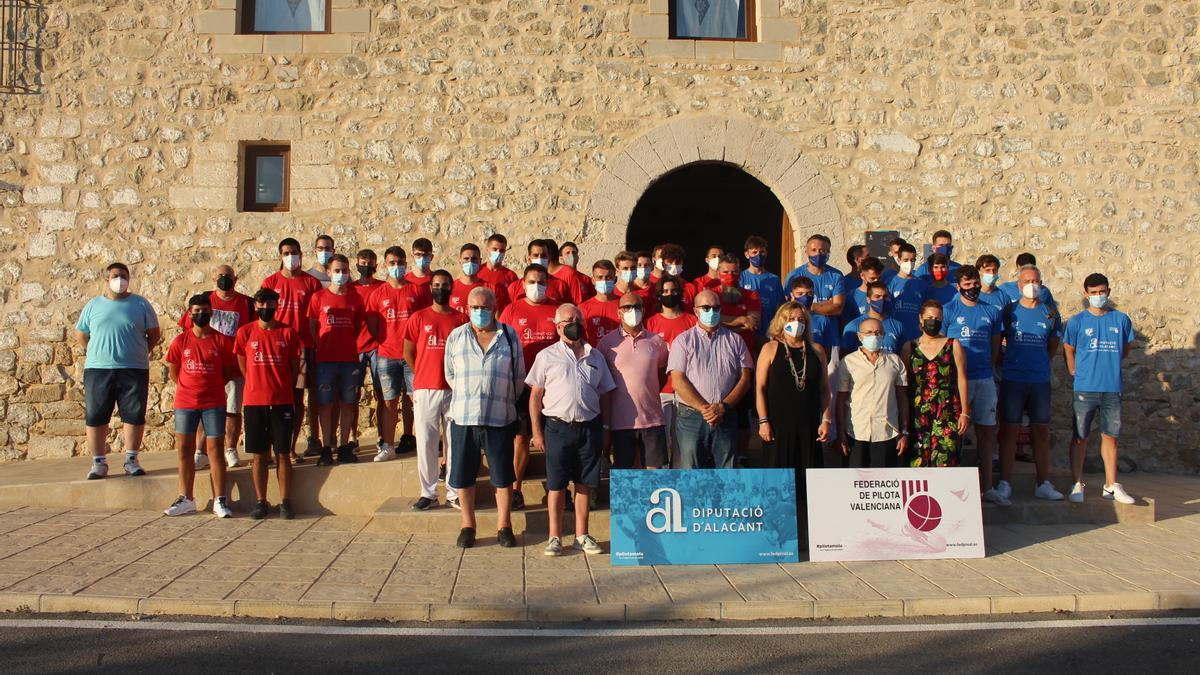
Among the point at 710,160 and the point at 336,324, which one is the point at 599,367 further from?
the point at 710,160

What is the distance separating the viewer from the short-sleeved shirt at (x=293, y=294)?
7.71 meters

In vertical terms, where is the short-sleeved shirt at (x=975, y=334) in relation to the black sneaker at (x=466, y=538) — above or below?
above

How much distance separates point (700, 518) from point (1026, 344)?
134 inches

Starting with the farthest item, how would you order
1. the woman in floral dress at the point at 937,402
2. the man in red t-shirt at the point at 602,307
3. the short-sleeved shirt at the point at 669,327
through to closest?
the man in red t-shirt at the point at 602,307
the short-sleeved shirt at the point at 669,327
the woman in floral dress at the point at 937,402

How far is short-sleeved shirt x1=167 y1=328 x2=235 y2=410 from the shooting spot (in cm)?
696

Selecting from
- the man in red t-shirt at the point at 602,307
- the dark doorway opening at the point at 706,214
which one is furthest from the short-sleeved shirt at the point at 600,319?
the dark doorway opening at the point at 706,214

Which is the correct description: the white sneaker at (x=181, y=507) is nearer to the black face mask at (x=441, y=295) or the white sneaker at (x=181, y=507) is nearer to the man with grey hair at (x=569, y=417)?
the black face mask at (x=441, y=295)

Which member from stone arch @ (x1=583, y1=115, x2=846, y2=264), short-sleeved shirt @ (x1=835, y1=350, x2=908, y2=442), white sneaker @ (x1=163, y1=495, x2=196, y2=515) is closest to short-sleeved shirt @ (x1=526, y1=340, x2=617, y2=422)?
short-sleeved shirt @ (x1=835, y1=350, x2=908, y2=442)

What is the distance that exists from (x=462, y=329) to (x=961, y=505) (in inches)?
144

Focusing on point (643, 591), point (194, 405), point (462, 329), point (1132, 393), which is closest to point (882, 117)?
point (1132, 393)

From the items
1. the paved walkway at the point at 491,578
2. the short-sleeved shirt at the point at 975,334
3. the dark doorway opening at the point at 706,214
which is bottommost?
the paved walkway at the point at 491,578

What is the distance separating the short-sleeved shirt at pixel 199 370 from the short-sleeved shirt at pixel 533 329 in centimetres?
234

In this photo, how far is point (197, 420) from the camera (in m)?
7.02

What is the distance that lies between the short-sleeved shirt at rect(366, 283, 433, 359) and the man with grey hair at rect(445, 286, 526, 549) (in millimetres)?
1232
